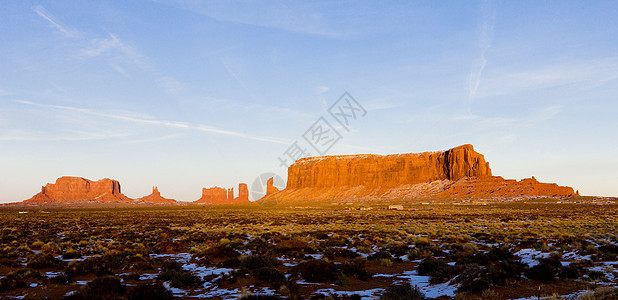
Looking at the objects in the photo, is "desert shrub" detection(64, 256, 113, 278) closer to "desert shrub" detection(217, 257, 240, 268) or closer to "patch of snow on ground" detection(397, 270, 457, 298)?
"desert shrub" detection(217, 257, 240, 268)

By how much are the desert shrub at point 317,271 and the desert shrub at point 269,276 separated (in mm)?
829

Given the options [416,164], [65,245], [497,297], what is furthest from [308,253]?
[416,164]

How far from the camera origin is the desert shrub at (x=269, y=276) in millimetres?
10268

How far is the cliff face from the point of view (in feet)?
470

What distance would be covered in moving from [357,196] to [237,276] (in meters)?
144

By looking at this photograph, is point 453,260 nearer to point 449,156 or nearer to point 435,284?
point 435,284

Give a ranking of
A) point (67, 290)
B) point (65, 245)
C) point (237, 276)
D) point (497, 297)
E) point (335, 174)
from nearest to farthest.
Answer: point (497, 297) → point (67, 290) → point (237, 276) → point (65, 245) → point (335, 174)

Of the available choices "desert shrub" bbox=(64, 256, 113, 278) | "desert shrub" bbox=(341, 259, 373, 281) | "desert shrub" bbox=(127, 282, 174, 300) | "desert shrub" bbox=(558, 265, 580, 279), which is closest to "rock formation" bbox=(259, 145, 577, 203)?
"desert shrub" bbox=(558, 265, 580, 279)

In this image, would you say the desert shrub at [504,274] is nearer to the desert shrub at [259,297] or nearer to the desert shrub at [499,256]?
the desert shrub at [499,256]

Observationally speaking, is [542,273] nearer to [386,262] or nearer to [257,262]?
[386,262]

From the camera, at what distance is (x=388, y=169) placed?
6486 inches

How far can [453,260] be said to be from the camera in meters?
14.0

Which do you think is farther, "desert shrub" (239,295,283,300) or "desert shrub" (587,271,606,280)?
"desert shrub" (587,271,606,280)

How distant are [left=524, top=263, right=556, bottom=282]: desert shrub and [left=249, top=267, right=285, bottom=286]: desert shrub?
7.20m
